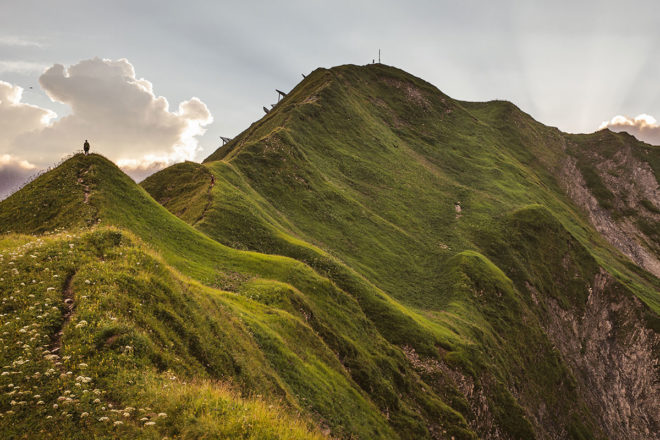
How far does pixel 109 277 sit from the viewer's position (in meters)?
16.6

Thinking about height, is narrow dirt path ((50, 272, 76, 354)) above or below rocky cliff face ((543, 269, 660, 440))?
above

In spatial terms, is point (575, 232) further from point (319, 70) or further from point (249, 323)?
point (249, 323)

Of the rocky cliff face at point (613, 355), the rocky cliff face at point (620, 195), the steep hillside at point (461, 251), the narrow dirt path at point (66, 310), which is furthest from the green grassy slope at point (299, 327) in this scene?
the rocky cliff face at point (620, 195)

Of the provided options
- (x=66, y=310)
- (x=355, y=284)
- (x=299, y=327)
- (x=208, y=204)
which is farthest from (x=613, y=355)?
(x=66, y=310)

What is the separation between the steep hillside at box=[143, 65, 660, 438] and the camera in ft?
162

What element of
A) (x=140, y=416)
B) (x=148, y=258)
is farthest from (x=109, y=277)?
(x=140, y=416)

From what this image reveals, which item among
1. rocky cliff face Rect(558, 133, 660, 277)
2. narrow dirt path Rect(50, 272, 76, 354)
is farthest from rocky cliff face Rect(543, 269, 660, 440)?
narrow dirt path Rect(50, 272, 76, 354)

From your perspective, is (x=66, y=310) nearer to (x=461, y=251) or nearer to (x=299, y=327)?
(x=299, y=327)

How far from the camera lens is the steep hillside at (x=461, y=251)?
162 ft

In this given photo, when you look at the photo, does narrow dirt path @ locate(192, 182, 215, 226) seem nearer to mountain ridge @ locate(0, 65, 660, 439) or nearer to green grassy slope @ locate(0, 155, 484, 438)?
mountain ridge @ locate(0, 65, 660, 439)

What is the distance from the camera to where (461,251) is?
76.6m

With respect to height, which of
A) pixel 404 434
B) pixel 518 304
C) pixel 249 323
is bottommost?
pixel 404 434

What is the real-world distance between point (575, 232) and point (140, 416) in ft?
417

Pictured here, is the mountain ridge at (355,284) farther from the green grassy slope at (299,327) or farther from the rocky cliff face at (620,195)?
the rocky cliff face at (620,195)
